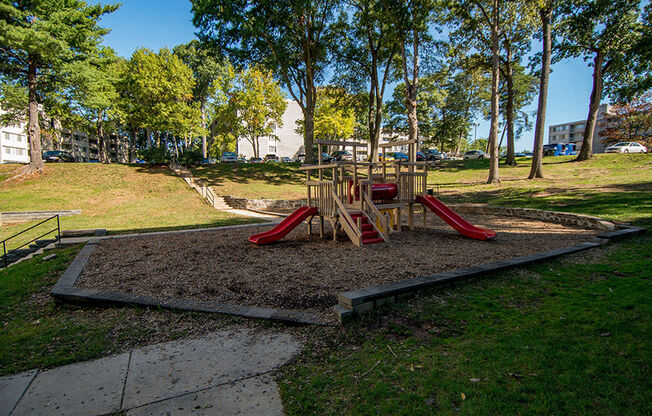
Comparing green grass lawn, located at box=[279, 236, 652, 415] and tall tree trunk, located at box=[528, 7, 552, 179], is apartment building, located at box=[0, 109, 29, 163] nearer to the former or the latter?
tall tree trunk, located at box=[528, 7, 552, 179]

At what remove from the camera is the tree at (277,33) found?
21064 millimetres

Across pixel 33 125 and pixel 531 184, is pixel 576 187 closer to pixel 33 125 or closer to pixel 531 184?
pixel 531 184

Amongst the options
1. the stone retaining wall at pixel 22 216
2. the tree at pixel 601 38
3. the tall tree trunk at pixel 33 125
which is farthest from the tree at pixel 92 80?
the tree at pixel 601 38

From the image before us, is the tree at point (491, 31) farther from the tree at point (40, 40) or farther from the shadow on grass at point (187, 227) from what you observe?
the tree at point (40, 40)

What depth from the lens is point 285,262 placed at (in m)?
7.18

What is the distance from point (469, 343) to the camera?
11.5 ft

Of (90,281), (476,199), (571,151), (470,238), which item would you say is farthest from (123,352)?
(571,151)

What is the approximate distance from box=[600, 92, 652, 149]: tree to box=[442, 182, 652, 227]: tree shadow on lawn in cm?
3980

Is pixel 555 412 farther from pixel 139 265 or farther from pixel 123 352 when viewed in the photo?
pixel 139 265

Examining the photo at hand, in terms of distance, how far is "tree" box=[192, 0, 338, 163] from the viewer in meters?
21.1

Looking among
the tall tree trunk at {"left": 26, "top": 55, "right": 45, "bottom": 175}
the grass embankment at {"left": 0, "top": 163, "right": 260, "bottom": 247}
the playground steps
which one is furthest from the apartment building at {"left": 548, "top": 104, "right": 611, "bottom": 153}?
the tall tree trunk at {"left": 26, "top": 55, "right": 45, "bottom": 175}

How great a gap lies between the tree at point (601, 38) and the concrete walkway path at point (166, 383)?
27.3 m

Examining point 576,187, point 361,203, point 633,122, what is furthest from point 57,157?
point 633,122

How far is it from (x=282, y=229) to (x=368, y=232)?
2516 mm
